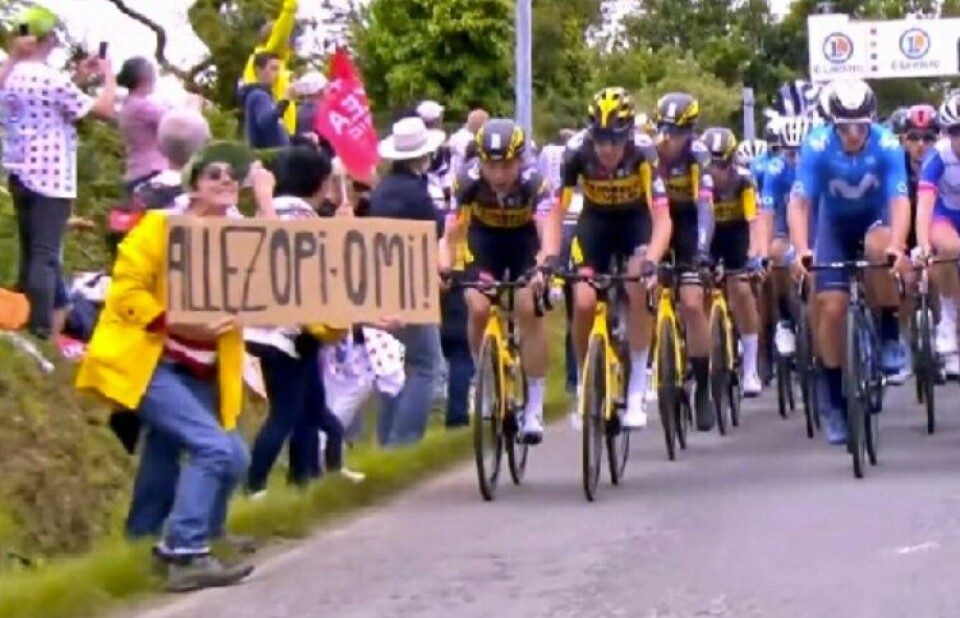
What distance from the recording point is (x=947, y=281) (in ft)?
51.0

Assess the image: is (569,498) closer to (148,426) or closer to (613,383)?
(613,383)

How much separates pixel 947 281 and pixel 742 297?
2.35 meters

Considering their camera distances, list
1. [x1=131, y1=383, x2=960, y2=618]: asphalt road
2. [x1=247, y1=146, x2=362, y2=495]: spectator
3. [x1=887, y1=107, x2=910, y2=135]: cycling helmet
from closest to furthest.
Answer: [x1=131, y1=383, x2=960, y2=618]: asphalt road
[x1=247, y1=146, x2=362, y2=495]: spectator
[x1=887, y1=107, x2=910, y2=135]: cycling helmet

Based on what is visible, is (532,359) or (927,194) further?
(927,194)

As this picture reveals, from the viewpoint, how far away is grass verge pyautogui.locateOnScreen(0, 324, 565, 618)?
961 cm

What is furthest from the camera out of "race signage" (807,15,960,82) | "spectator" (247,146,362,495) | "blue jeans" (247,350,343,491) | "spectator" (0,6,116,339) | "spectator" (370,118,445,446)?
"race signage" (807,15,960,82)

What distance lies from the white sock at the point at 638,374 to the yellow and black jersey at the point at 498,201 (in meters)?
0.97

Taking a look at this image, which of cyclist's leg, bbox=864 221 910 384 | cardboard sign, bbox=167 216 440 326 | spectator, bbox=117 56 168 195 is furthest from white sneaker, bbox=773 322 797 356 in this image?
cardboard sign, bbox=167 216 440 326

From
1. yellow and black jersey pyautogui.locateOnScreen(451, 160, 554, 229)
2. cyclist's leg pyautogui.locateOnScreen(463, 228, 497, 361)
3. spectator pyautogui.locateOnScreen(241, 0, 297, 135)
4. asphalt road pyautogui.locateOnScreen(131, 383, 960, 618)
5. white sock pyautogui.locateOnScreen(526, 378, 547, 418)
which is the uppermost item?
spectator pyautogui.locateOnScreen(241, 0, 297, 135)

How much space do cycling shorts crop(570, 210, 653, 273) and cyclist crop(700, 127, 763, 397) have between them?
2946mm

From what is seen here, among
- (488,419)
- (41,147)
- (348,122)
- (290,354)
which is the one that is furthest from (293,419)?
(348,122)

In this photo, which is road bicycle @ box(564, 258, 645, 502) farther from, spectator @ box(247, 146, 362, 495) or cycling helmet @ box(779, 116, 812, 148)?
cycling helmet @ box(779, 116, 812, 148)

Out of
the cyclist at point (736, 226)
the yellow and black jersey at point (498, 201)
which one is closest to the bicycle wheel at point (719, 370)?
the cyclist at point (736, 226)

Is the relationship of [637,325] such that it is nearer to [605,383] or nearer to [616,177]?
[616,177]
